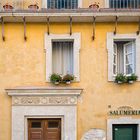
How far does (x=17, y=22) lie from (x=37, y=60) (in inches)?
68.2

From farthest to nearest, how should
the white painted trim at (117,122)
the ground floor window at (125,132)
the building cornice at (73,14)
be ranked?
the ground floor window at (125,132) < the white painted trim at (117,122) < the building cornice at (73,14)

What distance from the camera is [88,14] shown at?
15.8 m

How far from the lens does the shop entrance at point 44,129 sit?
16.5 metres

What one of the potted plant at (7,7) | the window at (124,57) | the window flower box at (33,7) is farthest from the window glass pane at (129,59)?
the potted plant at (7,7)

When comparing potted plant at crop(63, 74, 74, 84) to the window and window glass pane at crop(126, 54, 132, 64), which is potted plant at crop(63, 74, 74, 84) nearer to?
the window

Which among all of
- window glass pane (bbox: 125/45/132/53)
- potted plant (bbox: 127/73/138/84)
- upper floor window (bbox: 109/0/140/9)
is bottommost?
potted plant (bbox: 127/73/138/84)

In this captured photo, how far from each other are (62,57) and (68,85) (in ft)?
4.45

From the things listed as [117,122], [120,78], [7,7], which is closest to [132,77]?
[120,78]

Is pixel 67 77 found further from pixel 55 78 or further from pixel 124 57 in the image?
pixel 124 57

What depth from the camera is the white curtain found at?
1702 centimetres

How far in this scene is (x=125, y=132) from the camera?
16609 mm

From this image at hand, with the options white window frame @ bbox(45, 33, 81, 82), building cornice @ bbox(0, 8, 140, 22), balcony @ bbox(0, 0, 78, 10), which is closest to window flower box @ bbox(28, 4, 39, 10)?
balcony @ bbox(0, 0, 78, 10)

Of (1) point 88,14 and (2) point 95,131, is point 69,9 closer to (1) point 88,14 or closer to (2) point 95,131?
(1) point 88,14

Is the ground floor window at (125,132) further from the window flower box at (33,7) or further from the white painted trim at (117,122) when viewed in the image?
the window flower box at (33,7)
